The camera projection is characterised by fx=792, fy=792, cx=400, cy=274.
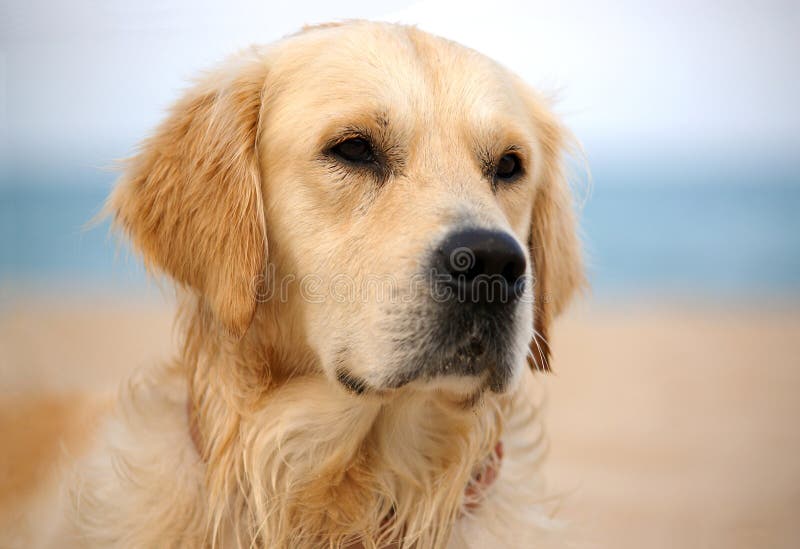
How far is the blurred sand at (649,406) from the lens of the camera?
4.43 metres

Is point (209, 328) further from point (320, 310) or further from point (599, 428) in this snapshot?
point (599, 428)

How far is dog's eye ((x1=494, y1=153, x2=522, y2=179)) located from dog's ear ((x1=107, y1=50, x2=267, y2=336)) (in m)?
0.85

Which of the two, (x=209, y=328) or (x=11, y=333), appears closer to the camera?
(x=209, y=328)

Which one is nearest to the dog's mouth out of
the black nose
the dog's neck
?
the black nose

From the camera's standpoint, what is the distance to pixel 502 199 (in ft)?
9.34

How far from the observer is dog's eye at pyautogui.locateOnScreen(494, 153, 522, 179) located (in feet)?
9.27

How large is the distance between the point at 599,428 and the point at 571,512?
2634 millimetres

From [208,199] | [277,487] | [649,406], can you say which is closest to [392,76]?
[208,199]

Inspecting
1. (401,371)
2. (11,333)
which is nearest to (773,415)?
(401,371)

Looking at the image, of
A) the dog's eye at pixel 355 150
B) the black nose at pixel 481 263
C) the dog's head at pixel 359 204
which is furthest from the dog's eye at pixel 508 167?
the black nose at pixel 481 263

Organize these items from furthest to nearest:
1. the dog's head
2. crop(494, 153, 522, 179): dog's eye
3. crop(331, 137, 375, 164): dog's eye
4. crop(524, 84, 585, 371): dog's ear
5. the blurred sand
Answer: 1. the blurred sand
2. crop(524, 84, 585, 371): dog's ear
3. crop(494, 153, 522, 179): dog's eye
4. crop(331, 137, 375, 164): dog's eye
5. the dog's head

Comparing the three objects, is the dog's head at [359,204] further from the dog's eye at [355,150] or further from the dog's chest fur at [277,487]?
the dog's chest fur at [277,487]

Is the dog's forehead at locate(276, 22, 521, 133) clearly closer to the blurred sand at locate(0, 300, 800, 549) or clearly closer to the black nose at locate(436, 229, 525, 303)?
the black nose at locate(436, 229, 525, 303)

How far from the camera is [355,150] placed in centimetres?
262
